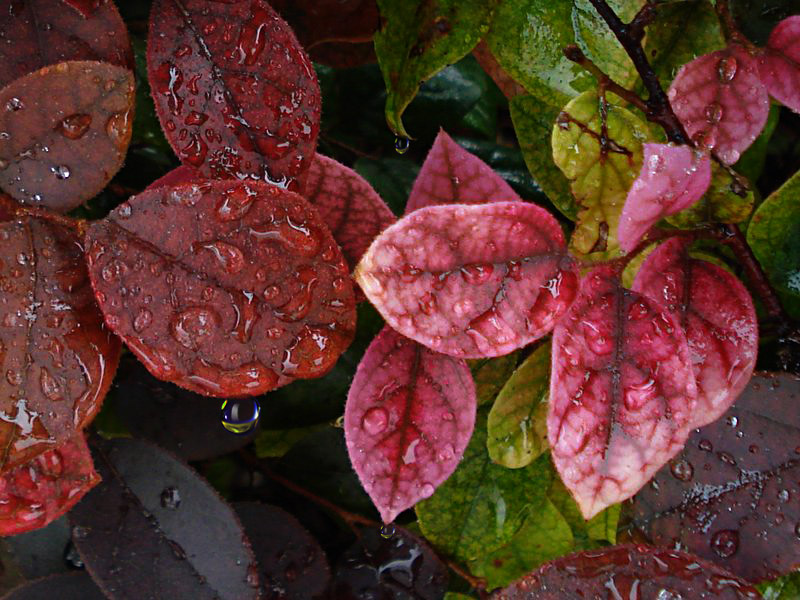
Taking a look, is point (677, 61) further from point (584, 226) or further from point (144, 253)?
point (144, 253)

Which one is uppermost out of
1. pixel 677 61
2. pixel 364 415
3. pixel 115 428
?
pixel 677 61

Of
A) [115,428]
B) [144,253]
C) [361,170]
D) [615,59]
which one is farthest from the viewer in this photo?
[115,428]

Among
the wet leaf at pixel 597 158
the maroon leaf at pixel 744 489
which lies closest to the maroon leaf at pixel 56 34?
the wet leaf at pixel 597 158

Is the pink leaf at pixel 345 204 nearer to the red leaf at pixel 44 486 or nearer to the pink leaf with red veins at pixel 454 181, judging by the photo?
the pink leaf with red veins at pixel 454 181

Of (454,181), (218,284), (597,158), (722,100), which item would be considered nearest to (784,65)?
(722,100)

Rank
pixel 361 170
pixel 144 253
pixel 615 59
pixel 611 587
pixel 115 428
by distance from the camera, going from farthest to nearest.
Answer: pixel 115 428 → pixel 361 170 → pixel 615 59 → pixel 611 587 → pixel 144 253

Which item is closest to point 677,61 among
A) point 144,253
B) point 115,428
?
point 144,253
